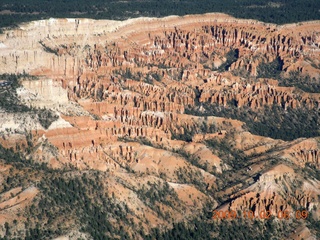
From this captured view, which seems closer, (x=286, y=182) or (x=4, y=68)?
(x=286, y=182)

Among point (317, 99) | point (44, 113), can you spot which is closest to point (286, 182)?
point (44, 113)

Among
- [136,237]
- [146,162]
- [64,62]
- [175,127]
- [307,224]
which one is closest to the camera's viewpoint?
[136,237]

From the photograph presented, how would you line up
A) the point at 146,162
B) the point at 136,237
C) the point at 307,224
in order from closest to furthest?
1. the point at 136,237
2. the point at 307,224
3. the point at 146,162

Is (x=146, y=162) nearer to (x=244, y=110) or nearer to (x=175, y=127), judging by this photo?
(x=175, y=127)
